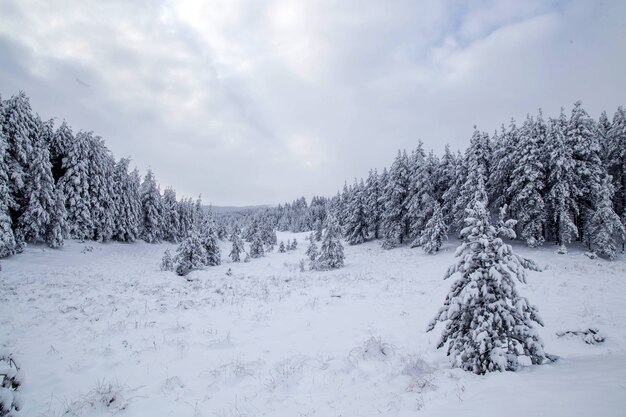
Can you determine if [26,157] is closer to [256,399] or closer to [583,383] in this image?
[256,399]

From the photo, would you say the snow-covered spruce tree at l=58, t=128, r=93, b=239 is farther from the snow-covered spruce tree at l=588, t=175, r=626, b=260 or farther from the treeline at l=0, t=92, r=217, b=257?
the snow-covered spruce tree at l=588, t=175, r=626, b=260

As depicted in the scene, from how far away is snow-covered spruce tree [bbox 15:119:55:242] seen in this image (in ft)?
88.7

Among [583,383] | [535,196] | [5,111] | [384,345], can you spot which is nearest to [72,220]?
[5,111]

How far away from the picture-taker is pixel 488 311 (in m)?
6.42

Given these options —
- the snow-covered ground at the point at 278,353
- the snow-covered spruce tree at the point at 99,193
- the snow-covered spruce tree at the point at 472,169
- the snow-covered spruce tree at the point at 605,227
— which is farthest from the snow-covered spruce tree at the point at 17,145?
the snow-covered spruce tree at the point at 605,227

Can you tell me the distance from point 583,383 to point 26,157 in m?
38.9

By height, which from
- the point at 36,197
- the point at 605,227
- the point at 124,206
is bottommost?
the point at 605,227

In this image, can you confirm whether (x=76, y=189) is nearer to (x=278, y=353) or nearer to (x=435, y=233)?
(x=278, y=353)

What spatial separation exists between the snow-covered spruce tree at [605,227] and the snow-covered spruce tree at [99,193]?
5430 centimetres

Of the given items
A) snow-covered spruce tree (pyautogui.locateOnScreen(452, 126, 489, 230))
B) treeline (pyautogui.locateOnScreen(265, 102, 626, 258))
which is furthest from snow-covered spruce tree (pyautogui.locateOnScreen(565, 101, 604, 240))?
snow-covered spruce tree (pyautogui.locateOnScreen(452, 126, 489, 230))

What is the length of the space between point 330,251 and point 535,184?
21.6 m

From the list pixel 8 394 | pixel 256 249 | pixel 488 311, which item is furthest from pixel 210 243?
pixel 488 311

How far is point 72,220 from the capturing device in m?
35.8

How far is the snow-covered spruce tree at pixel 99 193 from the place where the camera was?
127ft
